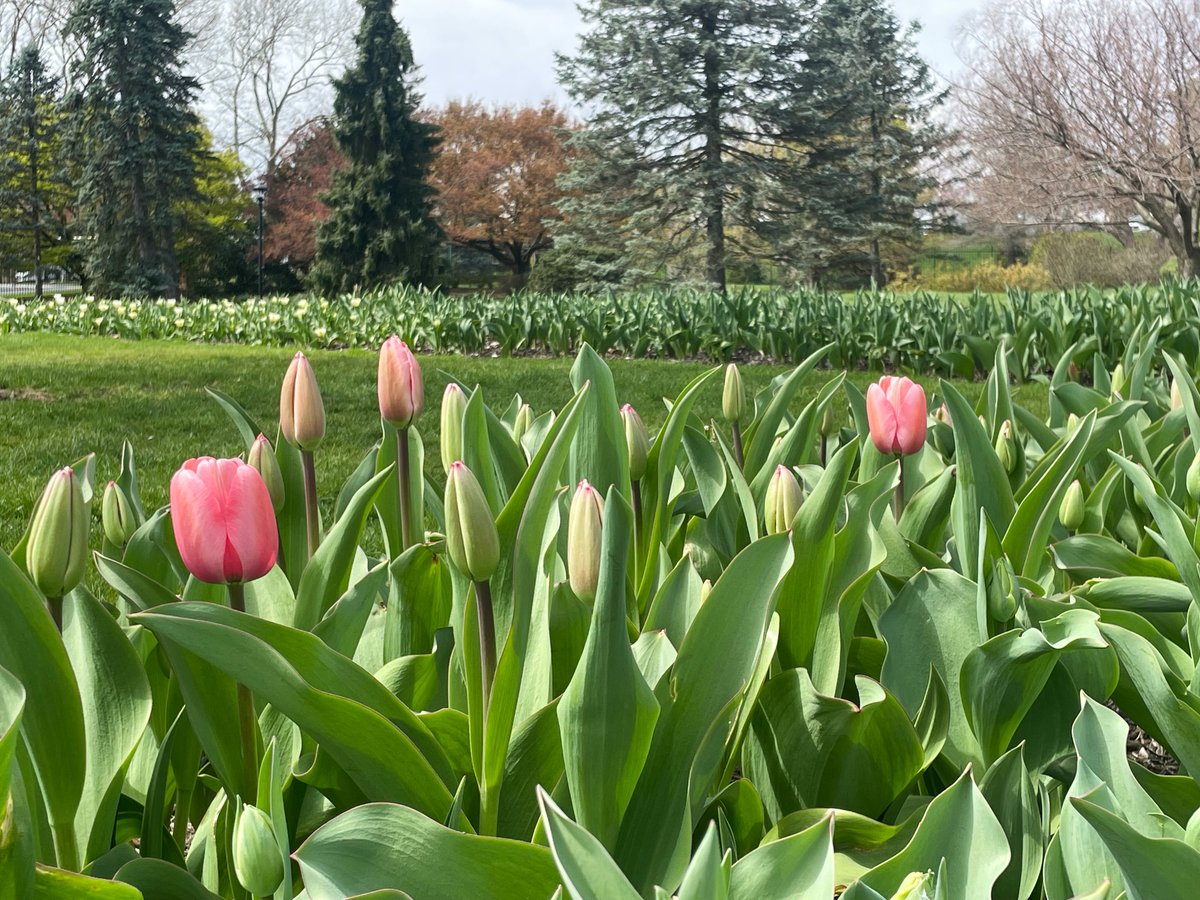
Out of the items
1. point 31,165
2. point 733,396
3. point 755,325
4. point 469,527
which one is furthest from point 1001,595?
point 31,165

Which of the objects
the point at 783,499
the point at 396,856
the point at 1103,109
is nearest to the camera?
the point at 396,856

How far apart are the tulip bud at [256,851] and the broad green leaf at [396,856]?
6 centimetres

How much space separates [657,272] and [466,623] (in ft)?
75.3

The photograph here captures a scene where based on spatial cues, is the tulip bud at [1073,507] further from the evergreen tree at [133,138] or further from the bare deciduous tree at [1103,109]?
the evergreen tree at [133,138]

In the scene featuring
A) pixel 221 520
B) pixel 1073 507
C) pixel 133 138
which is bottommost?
pixel 1073 507

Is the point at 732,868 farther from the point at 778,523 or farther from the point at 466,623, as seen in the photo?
the point at 778,523

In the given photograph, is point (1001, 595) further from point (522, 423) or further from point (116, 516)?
point (116, 516)

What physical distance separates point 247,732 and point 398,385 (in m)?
0.52

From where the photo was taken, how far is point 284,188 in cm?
3266

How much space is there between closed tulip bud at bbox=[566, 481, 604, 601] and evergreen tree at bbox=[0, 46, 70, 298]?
33.0m

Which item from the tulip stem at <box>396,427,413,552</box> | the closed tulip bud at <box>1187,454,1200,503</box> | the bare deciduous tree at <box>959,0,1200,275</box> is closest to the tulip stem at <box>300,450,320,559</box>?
the tulip stem at <box>396,427,413,552</box>

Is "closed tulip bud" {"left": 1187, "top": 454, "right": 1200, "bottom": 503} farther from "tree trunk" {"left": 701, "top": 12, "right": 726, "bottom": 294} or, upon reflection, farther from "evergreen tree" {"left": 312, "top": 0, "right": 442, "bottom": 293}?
"evergreen tree" {"left": 312, "top": 0, "right": 442, "bottom": 293}

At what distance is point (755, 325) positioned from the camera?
873 centimetres

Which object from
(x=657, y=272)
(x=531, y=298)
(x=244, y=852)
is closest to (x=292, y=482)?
(x=244, y=852)
